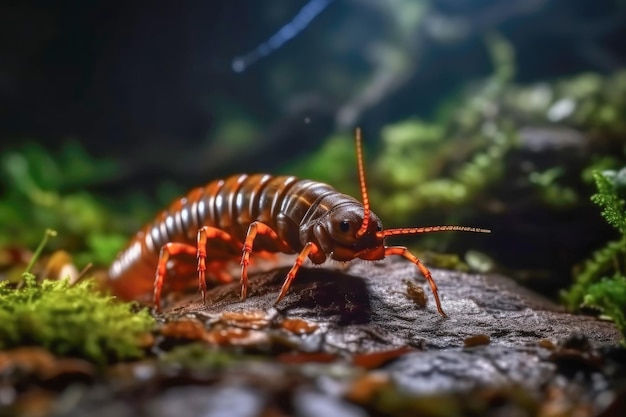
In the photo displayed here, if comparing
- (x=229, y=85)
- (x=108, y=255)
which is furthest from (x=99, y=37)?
(x=108, y=255)

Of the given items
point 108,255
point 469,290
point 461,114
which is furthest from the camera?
point 461,114

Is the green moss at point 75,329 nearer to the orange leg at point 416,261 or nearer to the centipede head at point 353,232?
the centipede head at point 353,232

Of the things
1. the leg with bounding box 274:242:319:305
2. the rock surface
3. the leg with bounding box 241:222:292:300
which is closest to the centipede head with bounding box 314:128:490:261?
the leg with bounding box 274:242:319:305

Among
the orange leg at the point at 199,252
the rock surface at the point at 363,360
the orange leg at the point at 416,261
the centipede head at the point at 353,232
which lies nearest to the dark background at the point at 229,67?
the orange leg at the point at 199,252

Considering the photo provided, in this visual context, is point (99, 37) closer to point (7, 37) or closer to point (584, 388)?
point (7, 37)

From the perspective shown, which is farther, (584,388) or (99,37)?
(99,37)

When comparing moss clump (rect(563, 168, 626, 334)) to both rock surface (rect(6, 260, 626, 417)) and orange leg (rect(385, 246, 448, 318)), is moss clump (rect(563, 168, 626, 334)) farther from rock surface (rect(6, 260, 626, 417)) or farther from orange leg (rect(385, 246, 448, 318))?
orange leg (rect(385, 246, 448, 318))

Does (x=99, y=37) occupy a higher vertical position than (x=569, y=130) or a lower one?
higher
